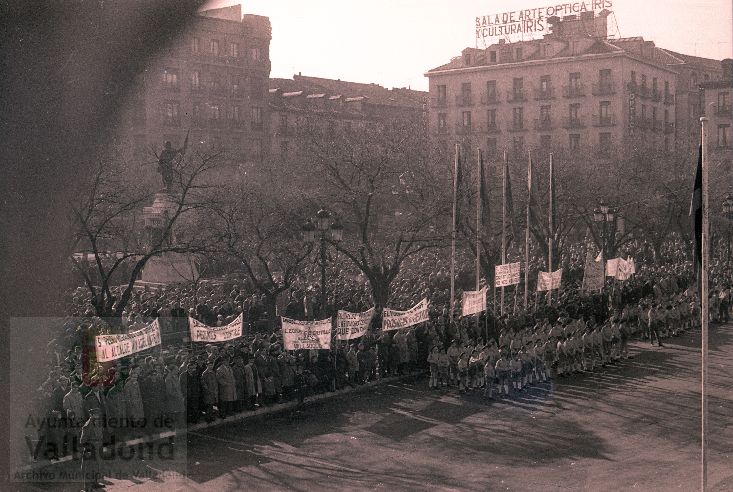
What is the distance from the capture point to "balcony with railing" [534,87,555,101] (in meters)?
77.9

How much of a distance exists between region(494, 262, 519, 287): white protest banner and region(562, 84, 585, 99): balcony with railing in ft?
160

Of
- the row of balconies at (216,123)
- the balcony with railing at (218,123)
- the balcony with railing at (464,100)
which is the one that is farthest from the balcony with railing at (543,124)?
the balcony with railing at (218,123)

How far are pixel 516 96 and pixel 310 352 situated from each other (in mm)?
59233

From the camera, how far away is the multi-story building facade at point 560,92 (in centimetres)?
7525

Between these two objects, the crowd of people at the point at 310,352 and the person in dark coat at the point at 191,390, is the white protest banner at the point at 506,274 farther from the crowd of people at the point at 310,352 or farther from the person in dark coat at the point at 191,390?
the person in dark coat at the point at 191,390

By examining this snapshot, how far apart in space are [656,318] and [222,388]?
1717cm

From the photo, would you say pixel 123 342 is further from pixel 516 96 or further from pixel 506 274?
pixel 516 96

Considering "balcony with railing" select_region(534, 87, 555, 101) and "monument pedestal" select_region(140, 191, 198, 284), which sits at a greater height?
"balcony with railing" select_region(534, 87, 555, 101)

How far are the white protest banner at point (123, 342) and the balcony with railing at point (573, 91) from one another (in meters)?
62.0

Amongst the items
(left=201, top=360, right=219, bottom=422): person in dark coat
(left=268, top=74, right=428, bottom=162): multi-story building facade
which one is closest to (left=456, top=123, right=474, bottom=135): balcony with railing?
(left=268, top=74, right=428, bottom=162): multi-story building facade

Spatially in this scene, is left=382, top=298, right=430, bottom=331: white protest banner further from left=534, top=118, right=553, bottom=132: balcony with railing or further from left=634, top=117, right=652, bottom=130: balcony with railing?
left=534, top=118, right=553, bottom=132: balcony with railing

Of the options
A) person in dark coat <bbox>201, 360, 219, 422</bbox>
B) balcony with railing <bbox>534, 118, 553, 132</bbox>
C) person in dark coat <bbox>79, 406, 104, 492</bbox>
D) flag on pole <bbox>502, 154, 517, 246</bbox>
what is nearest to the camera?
person in dark coat <bbox>79, 406, 104, 492</bbox>

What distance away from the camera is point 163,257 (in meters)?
40.4

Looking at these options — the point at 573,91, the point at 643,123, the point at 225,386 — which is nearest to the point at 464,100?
the point at 573,91
